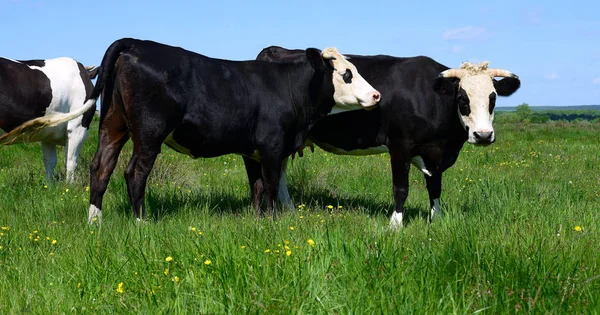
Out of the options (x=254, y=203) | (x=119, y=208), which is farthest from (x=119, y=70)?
(x=254, y=203)

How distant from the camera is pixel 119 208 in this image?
286 inches

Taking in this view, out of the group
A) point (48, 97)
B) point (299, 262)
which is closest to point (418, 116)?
point (299, 262)

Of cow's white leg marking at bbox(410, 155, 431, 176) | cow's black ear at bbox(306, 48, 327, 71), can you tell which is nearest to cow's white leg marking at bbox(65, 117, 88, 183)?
cow's black ear at bbox(306, 48, 327, 71)

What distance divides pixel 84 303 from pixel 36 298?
0.36 m

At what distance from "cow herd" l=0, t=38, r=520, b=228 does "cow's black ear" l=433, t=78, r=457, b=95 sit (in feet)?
0.04

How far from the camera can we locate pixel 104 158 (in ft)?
22.1

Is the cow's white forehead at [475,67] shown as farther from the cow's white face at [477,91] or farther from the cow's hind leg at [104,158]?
the cow's hind leg at [104,158]

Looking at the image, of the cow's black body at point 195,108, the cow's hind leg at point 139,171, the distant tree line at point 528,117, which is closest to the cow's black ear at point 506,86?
the cow's black body at point 195,108

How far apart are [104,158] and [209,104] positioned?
4.37 feet

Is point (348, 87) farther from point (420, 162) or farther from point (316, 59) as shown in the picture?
point (420, 162)

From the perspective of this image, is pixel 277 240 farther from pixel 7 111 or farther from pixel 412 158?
pixel 7 111

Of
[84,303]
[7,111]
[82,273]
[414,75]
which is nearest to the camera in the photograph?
[84,303]

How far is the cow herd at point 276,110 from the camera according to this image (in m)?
6.31

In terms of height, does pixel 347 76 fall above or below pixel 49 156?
above
